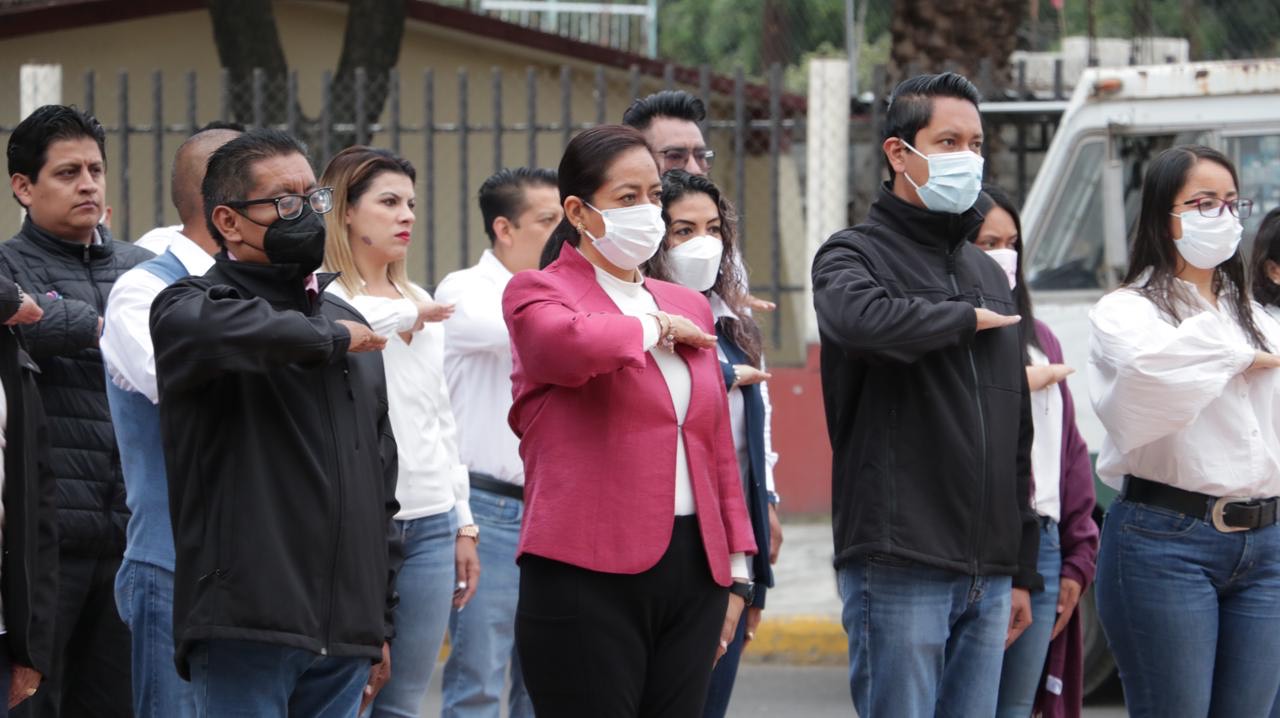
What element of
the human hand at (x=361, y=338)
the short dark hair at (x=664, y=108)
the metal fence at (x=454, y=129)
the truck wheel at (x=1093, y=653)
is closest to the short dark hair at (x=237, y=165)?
the human hand at (x=361, y=338)

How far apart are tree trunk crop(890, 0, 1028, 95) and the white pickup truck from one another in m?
3.55

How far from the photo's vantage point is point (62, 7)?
12578 mm

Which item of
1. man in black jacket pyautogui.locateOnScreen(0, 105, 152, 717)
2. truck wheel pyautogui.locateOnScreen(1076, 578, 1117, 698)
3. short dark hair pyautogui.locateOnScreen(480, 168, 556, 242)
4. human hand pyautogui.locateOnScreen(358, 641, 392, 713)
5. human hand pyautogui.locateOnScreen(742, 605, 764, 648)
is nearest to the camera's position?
human hand pyautogui.locateOnScreen(358, 641, 392, 713)

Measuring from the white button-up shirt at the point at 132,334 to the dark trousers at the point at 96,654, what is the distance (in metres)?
0.76

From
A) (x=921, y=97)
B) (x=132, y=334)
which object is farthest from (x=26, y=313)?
(x=921, y=97)

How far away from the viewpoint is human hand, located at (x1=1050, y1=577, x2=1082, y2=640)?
4.68 metres

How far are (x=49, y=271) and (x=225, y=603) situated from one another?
1649mm

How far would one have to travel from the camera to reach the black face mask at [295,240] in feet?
11.1

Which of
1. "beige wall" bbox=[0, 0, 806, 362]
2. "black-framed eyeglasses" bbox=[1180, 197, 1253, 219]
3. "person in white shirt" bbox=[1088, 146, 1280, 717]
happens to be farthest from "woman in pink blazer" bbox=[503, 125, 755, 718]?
"beige wall" bbox=[0, 0, 806, 362]

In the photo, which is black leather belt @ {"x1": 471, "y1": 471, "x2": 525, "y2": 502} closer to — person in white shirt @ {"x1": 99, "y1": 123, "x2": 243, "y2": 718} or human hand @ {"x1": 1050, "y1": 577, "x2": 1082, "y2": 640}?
person in white shirt @ {"x1": 99, "y1": 123, "x2": 243, "y2": 718}

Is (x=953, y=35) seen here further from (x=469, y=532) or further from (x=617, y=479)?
(x=617, y=479)

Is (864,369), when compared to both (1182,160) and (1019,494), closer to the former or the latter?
(1019,494)

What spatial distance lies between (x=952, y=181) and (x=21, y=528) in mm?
2300

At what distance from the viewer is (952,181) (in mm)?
3930
